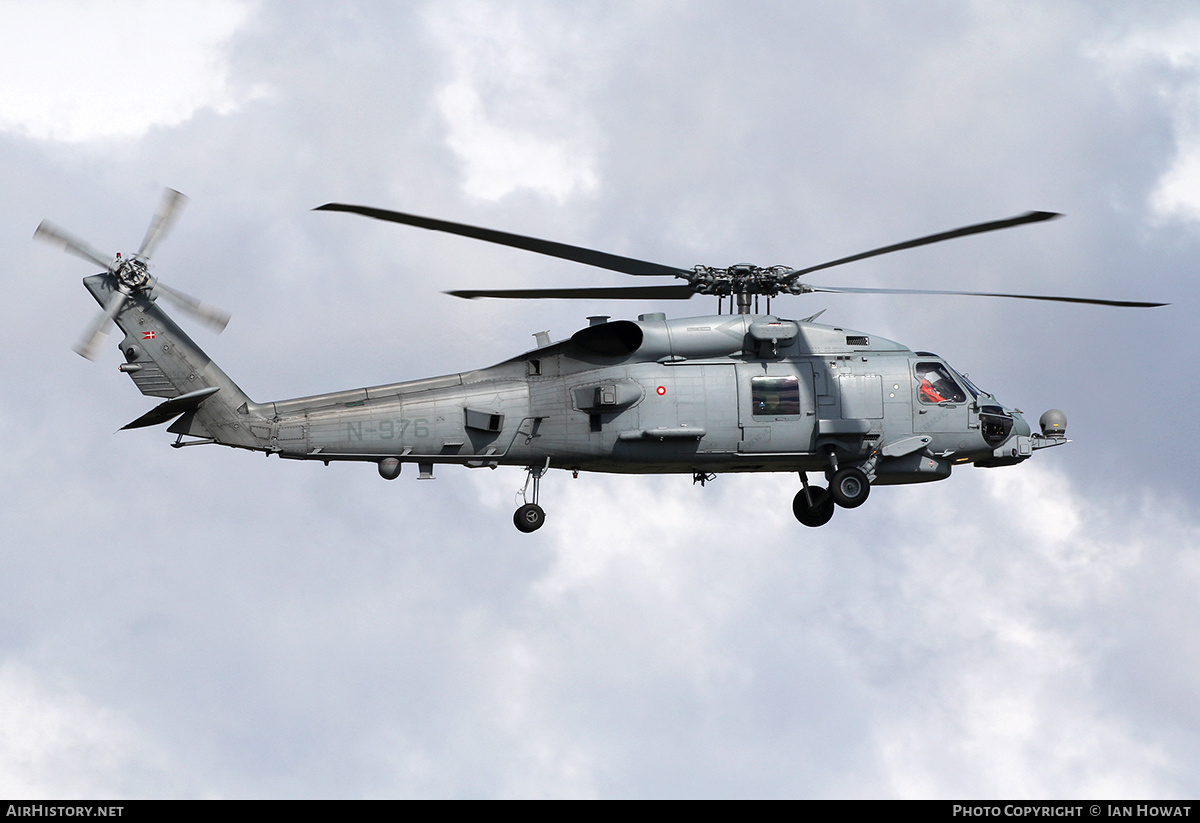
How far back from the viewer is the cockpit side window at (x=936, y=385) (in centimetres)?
3331

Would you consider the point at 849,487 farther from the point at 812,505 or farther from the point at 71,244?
the point at 71,244

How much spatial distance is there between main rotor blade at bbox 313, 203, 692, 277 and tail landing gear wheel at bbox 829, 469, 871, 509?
585cm

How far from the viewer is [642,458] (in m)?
31.8

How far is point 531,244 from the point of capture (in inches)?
1102

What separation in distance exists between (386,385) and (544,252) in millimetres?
5039

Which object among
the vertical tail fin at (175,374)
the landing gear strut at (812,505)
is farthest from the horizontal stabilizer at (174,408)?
the landing gear strut at (812,505)

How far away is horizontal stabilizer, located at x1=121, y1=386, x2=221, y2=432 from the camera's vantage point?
29875mm

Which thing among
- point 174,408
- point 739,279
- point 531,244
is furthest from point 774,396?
point 174,408

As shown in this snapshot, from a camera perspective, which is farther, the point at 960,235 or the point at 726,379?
the point at 726,379

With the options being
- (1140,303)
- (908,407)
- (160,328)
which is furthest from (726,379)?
(160,328)

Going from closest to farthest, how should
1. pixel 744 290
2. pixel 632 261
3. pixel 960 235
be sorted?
pixel 960 235
pixel 632 261
pixel 744 290

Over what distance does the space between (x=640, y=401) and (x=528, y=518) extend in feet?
11.4

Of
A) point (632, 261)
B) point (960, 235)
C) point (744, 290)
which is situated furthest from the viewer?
point (744, 290)

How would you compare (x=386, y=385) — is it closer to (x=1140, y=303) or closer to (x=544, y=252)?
(x=544, y=252)
